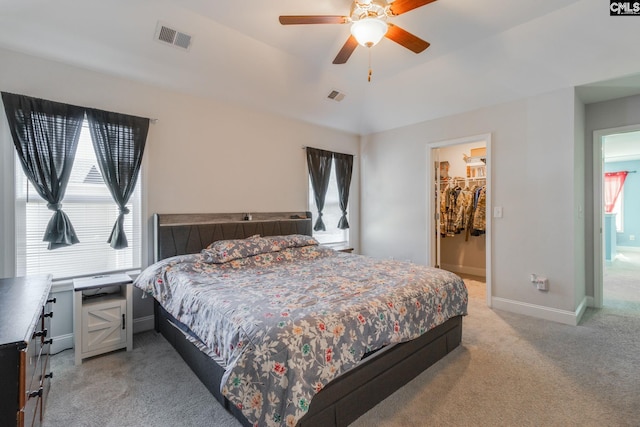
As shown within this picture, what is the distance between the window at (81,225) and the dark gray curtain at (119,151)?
0.12 m

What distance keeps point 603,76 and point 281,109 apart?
3.53 meters

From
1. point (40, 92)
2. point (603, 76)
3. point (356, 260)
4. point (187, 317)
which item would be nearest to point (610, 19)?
point (603, 76)

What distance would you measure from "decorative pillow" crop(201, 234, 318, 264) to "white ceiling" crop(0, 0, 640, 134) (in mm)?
1771

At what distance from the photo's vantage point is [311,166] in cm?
446

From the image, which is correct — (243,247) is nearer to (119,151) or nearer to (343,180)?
(119,151)

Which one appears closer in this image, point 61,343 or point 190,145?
point 61,343

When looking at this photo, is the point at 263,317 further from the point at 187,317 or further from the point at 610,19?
the point at 610,19

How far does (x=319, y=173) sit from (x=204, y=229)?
6.50 ft

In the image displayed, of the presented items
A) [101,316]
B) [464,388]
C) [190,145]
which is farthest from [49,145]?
[464,388]

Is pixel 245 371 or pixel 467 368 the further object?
pixel 467 368

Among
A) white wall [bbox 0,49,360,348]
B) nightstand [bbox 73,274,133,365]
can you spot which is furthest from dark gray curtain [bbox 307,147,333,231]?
nightstand [bbox 73,274,133,365]

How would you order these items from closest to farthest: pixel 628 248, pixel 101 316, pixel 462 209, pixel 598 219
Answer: pixel 101 316 → pixel 598 219 → pixel 462 209 → pixel 628 248

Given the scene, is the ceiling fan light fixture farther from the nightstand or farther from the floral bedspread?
the nightstand

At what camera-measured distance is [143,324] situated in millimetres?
3076
